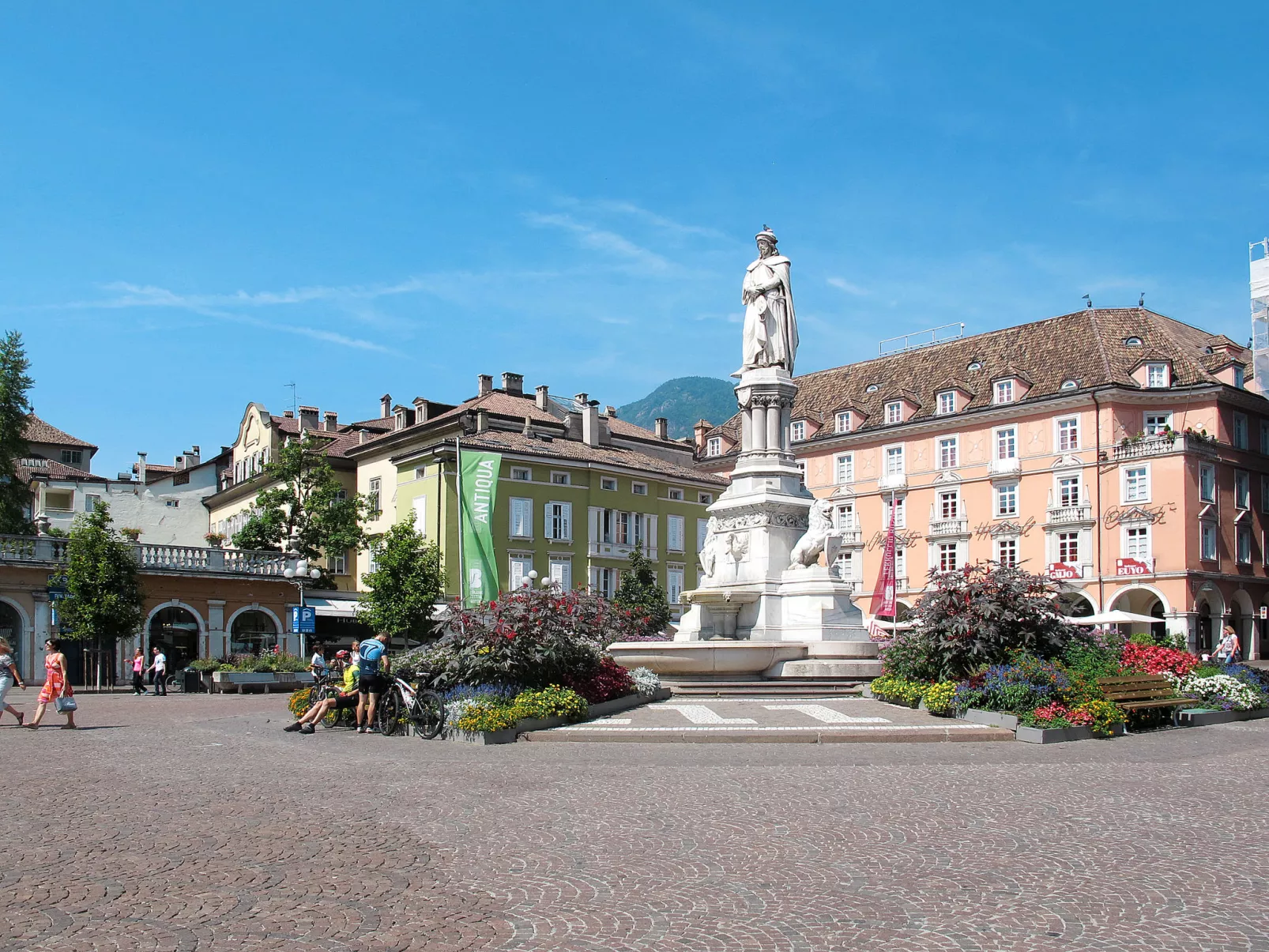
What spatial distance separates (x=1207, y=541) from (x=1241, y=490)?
4.66 metres

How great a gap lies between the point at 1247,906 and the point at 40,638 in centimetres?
3840

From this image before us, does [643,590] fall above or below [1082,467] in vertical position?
below

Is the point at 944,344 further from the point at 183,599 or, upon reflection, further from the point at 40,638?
the point at 40,638

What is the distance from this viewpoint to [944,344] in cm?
6612

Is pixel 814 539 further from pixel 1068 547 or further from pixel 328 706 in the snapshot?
pixel 1068 547

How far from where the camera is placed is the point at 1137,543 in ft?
174

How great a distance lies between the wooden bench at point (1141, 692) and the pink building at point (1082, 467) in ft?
115

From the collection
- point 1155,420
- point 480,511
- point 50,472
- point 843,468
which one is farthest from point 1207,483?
point 50,472

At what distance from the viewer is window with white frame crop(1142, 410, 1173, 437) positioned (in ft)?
180

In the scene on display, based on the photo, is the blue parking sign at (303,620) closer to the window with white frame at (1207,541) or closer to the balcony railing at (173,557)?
the balcony railing at (173,557)

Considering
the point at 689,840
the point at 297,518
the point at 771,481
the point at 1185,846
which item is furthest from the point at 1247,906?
the point at 297,518

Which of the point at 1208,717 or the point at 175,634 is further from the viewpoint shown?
the point at 175,634

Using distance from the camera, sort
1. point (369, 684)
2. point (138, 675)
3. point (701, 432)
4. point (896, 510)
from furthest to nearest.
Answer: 1. point (701, 432)
2. point (896, 510)
3. point (138, 675)
4. point (369, 684)

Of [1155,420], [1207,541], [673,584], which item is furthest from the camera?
[673,584]
